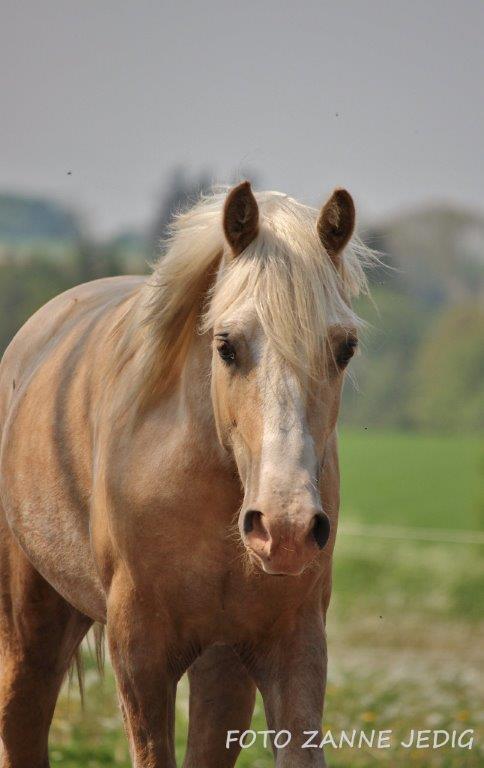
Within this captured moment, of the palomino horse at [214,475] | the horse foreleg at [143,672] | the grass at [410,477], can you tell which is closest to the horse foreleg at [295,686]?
the palomino horse at [214,475]

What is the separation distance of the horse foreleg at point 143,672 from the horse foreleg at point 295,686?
8.6 inches

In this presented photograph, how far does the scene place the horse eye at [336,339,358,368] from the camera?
2760mm

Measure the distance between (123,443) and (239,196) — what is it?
68cm

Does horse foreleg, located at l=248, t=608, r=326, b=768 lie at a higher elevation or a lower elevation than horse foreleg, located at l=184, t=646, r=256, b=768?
higher

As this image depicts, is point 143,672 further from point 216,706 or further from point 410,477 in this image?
point 410,477

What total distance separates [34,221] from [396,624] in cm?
741

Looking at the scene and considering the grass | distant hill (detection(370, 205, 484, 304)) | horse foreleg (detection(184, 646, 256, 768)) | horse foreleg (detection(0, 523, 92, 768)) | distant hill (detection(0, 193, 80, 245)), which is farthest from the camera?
distant hill (detection(370, 205, 484, 304))

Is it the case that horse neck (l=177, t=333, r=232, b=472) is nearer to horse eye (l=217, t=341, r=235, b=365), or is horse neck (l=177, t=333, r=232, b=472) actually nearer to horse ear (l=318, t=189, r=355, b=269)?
horse eye (l=217, t=341, r=235, b=365)

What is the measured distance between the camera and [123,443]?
309 centimetres

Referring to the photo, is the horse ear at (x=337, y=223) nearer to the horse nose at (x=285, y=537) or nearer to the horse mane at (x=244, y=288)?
the horse mane at (x=244, y=288)

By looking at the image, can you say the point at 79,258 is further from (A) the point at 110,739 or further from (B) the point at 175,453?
(B) the point at 175,453

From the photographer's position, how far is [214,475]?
2.89m

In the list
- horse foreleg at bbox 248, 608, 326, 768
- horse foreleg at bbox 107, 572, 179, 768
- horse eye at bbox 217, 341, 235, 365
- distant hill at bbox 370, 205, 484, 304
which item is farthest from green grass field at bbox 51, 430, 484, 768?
distant hill at bbox 370, 205, 484, 304

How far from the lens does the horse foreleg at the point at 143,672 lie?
2992 millimetres
